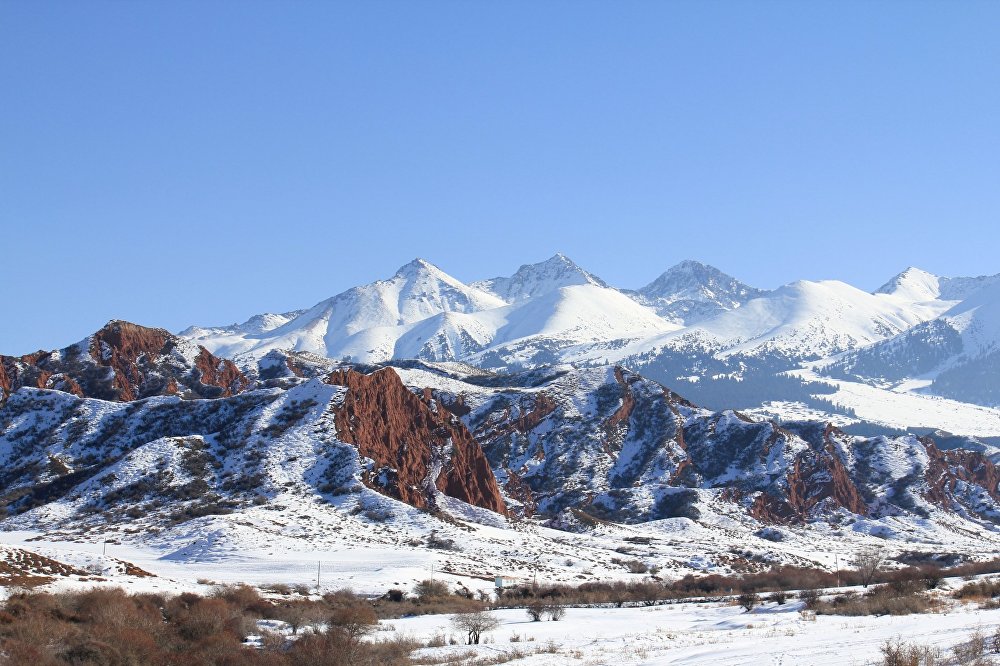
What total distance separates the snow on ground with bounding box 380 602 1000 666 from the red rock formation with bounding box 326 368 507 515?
69.7 m

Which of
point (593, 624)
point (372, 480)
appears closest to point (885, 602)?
point (593, 624)

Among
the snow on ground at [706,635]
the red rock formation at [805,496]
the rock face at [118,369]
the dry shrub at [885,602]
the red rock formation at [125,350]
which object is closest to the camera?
the snow on ground at [706,635]

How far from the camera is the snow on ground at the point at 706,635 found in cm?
4109

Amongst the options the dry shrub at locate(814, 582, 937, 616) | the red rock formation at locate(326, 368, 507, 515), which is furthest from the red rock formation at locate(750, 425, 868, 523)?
the dry shrub at locate(814, 582, 937, 616)

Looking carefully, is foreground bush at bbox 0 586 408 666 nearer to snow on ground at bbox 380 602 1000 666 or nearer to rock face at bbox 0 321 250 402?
snow on ground at bbox 380 602 1000 666

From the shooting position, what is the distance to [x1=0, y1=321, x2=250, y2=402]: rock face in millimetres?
175625

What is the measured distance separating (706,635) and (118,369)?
153m

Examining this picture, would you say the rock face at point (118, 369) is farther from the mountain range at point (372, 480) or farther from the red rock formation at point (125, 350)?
the mountain range at point (372, 480)

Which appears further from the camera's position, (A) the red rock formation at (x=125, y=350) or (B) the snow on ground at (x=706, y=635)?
(A) the red rock formation at (x=125, y=350)

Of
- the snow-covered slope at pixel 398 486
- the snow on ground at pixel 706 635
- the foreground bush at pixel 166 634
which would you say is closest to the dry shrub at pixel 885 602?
the snow on ground at pixel 706 635

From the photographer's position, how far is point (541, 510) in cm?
17288

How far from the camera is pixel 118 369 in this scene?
184625mm

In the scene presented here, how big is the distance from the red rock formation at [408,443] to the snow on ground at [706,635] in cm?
6974

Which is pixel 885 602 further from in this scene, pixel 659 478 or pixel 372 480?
pixel 659 478
